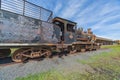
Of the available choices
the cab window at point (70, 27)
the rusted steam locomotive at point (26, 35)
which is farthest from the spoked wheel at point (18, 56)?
the cab window at point (70, 27)

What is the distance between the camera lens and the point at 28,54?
614cm

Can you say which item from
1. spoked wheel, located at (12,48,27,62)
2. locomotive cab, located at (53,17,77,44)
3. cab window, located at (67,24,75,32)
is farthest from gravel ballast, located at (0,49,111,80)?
cab window, located at (67,24,75,32)

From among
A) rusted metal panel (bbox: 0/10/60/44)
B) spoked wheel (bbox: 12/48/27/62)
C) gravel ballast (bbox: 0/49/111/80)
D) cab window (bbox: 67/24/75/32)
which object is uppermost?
cab window (bbox: 67/24/75/32)

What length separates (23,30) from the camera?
5629 mm

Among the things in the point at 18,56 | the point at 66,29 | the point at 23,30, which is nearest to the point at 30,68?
the point at 18,56

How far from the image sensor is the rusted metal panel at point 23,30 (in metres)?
4.88

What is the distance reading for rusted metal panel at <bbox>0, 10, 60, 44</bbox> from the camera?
488cm

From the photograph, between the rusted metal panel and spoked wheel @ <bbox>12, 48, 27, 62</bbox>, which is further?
spoked wheel @ <bbox>12, 48, 27, 62</bbox>

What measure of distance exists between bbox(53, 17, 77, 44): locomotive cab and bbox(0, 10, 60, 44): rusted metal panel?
128 centimetres

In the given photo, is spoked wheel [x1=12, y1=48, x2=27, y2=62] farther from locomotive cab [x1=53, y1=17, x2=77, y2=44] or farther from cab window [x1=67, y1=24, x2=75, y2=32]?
cab window [x1=67, y1=24, x2=75, y2=32]

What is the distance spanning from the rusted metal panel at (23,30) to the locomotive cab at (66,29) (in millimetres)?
1284

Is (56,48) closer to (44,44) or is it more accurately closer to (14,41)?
(44,44)

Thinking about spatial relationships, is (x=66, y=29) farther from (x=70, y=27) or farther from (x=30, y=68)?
(x=30, y=68)

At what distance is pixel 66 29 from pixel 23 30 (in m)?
4.02
